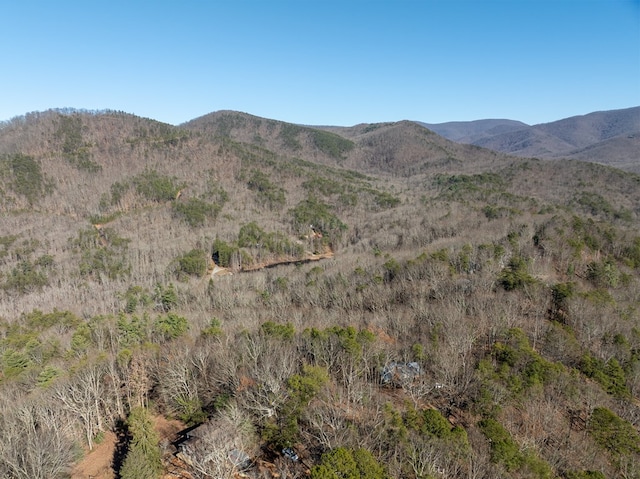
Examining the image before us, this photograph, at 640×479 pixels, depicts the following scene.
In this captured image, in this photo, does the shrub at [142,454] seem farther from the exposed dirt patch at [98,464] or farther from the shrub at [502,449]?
the shrub at [502,449]

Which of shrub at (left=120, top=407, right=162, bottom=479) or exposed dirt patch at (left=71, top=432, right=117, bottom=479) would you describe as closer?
shrub at (left=120, top=407, right=162, bottom=479)

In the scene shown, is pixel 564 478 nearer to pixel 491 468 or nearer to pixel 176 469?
pixel 491 468

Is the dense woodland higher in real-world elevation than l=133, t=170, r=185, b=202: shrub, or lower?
lower

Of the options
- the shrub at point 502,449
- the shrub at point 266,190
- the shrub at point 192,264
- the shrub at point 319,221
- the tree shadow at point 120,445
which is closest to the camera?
the shrub at point 502,449

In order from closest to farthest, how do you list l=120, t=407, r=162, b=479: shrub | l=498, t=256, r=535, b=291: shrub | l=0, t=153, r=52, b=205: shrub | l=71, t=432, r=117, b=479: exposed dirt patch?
l=120, t=407, r=162, b=479: shrub → l=71, t=432, r=117, b=479: exposed dirt patch → l=498, t=256, r=535, b=291: shrub → l=0, t=153, r=52, b=205: shrub

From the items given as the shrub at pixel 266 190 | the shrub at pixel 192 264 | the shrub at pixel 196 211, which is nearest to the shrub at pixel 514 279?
the shrub at pixel 192 264

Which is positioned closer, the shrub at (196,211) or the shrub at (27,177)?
the shrub at (196,211)

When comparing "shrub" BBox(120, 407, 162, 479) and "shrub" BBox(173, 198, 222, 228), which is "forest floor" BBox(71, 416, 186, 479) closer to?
"shrub" BBox(120, 407, 162, 479)

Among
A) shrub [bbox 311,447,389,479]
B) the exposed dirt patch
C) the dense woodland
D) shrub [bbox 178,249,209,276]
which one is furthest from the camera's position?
shrub [bbox 178,249,209,276]

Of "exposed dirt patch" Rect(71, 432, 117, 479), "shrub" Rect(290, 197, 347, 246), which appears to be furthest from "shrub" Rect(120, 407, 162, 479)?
"shrub" Rect(290, 197, 347, 246)

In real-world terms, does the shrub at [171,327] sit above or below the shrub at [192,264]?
above
